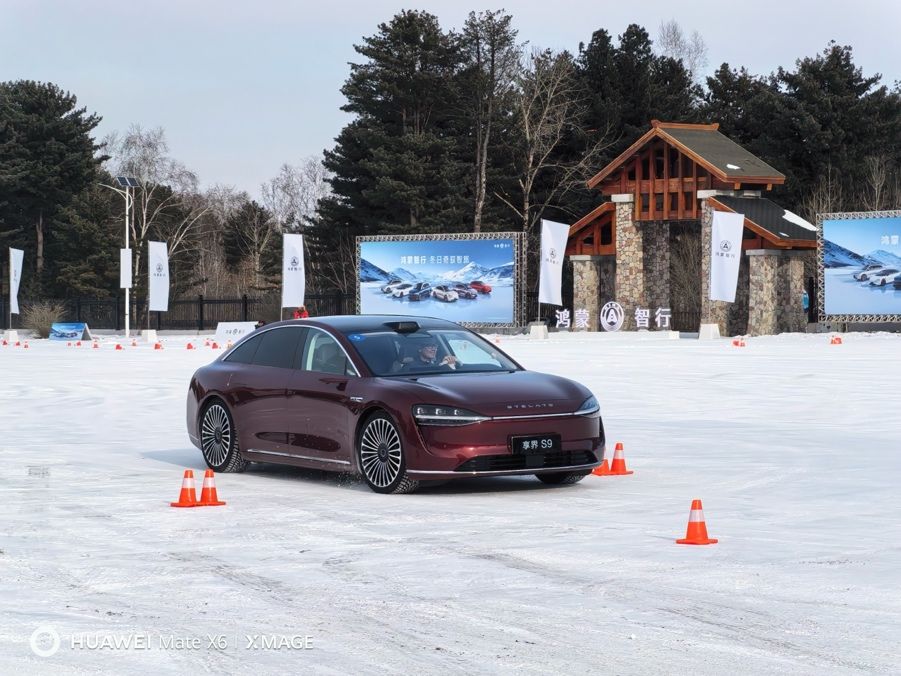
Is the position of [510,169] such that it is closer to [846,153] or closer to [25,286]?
[846,153]

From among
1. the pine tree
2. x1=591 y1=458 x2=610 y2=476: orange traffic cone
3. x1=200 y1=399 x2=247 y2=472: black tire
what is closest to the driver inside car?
x1=591 y1=458 x2=610 y2=476: orange traffic cone

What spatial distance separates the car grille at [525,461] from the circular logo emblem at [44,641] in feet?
18.2

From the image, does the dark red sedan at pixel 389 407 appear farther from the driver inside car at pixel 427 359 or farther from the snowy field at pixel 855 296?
the snowy field at pixel 855 296

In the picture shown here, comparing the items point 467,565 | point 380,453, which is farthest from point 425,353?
point 467,565

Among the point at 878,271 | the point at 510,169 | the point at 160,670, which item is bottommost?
the point at 160,670

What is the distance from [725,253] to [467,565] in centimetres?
4343

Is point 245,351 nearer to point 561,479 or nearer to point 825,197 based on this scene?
point 561,479

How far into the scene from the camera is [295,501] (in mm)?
12656

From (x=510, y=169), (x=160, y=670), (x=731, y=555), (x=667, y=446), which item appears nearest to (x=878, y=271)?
(x=510, y=169)

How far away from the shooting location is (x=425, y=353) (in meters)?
14.0

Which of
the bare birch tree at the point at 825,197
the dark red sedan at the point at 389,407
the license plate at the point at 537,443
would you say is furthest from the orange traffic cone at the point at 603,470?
the bare birch tree at the point at 825,197

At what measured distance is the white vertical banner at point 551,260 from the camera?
182 feet

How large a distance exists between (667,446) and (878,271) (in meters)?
40.1

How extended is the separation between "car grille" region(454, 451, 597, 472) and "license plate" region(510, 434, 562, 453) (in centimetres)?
4
